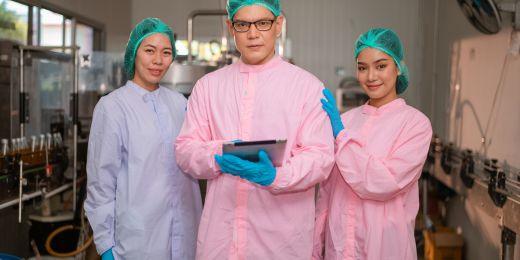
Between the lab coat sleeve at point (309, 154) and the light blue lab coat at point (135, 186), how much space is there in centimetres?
50

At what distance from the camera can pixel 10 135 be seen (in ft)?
10.1

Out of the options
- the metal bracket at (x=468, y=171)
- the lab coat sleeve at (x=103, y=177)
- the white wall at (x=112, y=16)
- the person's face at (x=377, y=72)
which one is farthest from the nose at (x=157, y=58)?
the white wall at (x=112, y=16)

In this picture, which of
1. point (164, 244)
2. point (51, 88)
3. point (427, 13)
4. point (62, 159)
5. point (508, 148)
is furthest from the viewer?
point (427, 13)

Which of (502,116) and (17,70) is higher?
(17,70)

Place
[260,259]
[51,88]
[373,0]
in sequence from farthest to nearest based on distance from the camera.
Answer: [373,0]
[51,88]
[260,259]

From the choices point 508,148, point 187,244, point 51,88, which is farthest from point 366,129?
point 51,88

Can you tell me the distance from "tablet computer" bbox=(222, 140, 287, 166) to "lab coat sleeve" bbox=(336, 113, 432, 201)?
0.34 m

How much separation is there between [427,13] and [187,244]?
415 centimetres

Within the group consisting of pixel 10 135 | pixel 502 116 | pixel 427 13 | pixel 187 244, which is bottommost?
pixel 187 244

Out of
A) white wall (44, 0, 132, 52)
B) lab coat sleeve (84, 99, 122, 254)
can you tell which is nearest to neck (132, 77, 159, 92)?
lab coat sleeve (84, 99, 122, 254)

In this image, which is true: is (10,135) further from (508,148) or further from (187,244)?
(508,148)

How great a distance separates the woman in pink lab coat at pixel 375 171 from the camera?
1.67 metres

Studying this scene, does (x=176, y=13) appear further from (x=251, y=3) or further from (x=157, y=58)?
(x=251, y=3)

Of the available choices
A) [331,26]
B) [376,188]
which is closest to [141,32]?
[376,188]
